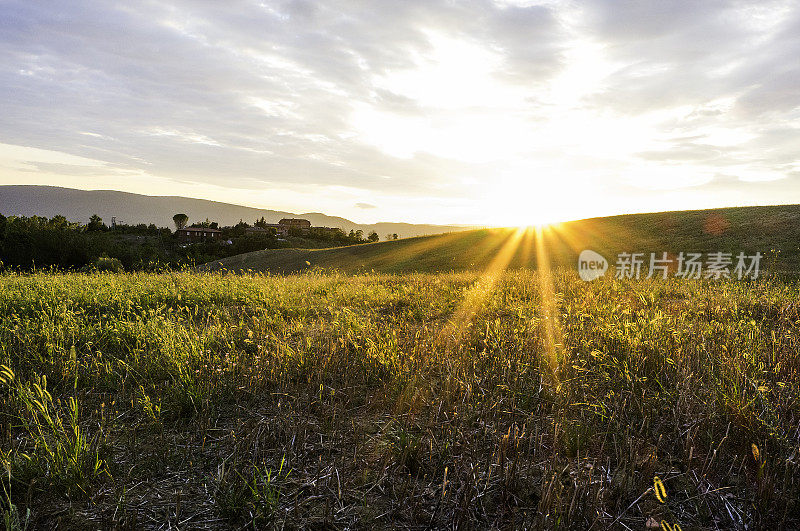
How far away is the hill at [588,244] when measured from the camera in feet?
108

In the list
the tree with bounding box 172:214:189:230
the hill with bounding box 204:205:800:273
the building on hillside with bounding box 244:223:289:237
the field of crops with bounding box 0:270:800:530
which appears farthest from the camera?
the tree with bounding box 172:214:189:230

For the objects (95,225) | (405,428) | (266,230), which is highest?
(266,230)

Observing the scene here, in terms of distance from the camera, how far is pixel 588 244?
132 ft

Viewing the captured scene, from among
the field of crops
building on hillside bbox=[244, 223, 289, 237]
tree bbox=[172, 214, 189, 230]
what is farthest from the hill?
tree bbox=[172, 214, 189, 230]

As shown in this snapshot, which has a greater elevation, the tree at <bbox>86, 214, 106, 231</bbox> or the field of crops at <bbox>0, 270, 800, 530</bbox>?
the tree at <bbox>86, 214, 106, 231</bbox>

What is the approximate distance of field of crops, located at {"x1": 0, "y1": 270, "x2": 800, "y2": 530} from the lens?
6.81ft

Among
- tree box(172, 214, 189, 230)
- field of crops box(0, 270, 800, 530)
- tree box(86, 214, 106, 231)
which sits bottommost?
field of crops box(0, 270, 800, 530)

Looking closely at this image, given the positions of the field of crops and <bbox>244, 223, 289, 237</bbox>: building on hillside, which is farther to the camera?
<bbox>244, 223, 289, 237</bbox>: building on hillside

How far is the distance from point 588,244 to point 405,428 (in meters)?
42.3

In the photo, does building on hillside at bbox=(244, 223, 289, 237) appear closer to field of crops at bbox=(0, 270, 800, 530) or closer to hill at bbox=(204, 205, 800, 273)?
hill at bbox=(204, 205, 800, 273)

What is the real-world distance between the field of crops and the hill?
2223 cm

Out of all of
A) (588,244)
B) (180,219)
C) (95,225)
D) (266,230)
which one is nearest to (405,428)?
(588,244)

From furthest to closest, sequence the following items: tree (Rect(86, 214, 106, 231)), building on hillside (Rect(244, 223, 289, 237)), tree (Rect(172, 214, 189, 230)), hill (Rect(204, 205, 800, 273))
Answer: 1. tree (Rect(172, 214, 189, 230))
2. tree (Rect(86, 214, 106, 231))
3. building on hillside (Rect(244, 223, 289, 237))
4. hill (Rect(204, 205, 800, 273))

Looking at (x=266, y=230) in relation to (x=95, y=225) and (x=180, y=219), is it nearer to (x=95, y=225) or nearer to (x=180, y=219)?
(x=95, y=225)
